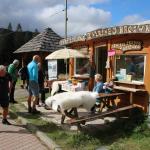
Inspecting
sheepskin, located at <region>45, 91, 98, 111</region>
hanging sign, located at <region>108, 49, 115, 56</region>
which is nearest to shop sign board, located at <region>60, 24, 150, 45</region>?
hanging sign, located at <region>108, 49, 115, 56</region>

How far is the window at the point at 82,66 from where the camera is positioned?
48.5 ft

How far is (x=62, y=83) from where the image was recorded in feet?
47.3

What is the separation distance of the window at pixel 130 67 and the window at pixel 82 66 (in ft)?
8.89

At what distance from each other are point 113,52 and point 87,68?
269 cm

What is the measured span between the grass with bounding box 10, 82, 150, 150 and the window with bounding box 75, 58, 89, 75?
4.55 m

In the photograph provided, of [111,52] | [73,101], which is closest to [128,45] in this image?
[111,52]

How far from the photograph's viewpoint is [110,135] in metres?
9.12

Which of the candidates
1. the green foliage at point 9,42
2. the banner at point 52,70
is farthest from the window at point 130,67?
the green foliage at point 9,42

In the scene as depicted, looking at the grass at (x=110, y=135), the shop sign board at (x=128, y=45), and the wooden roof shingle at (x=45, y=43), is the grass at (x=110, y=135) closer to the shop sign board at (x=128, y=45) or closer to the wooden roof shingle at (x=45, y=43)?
the shop sign board at (x=128, y=45)

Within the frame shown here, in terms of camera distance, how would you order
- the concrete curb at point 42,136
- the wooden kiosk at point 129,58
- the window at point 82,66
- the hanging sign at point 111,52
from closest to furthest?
1. the concrete curb at point 42,136
2. the wooden kiosk at point 129,58
3. the hanging sign at point 111,52
4. the window at point 82,66

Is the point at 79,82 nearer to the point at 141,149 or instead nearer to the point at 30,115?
the point at 30,115

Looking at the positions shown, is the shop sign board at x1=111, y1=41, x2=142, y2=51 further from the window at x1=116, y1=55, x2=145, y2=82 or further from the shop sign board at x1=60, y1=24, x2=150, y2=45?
the shop sign board at x1=60, y1=24, x2=150, y2=45

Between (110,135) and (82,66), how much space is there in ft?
21.1

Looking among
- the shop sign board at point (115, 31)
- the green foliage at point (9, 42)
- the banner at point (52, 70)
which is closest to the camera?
the shop sign board at point (115, 31)
